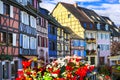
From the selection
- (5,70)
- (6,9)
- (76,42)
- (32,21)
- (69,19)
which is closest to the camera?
(5,70)

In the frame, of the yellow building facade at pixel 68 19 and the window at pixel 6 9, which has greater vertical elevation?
the yellow building facade at pixel 68 19

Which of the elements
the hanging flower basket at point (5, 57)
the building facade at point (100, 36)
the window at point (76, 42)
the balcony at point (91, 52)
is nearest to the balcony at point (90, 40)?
the building facade at point (100, 36)

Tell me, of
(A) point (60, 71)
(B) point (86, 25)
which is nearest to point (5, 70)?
(A) point (60, 71)

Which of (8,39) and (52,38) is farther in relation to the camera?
(52,38)

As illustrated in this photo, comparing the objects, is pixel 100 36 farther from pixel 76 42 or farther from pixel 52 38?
pixel 52 38

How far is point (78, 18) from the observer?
218 feet

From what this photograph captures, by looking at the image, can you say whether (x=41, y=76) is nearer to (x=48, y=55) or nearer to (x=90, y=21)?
(x=48, y=55)

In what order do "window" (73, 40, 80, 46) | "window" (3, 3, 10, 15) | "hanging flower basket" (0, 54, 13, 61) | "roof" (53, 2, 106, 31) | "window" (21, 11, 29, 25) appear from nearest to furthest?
"hanging flower basket" (0, 54, 13, 61) < "window" (3, 3, 10, 15) < "window" (21, 11, 29, 25) < "window" (73, 40, 80, 46) < "roof" (53, 2, 106, 31)

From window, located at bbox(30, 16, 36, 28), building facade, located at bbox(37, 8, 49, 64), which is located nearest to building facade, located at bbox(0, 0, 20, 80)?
window, located at bbox(30, 16, 36, 28)

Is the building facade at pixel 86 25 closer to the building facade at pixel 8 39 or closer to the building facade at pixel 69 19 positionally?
the building facade at pixel 69 19

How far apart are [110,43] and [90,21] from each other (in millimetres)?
10560

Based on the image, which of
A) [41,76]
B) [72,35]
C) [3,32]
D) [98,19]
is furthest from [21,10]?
[98,19]

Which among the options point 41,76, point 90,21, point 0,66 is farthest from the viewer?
point 90,21

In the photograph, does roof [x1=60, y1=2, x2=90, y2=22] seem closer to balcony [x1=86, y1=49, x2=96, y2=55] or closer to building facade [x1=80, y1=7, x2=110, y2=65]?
building facade [x1=80, y1=7, x2=110, y2=65]
